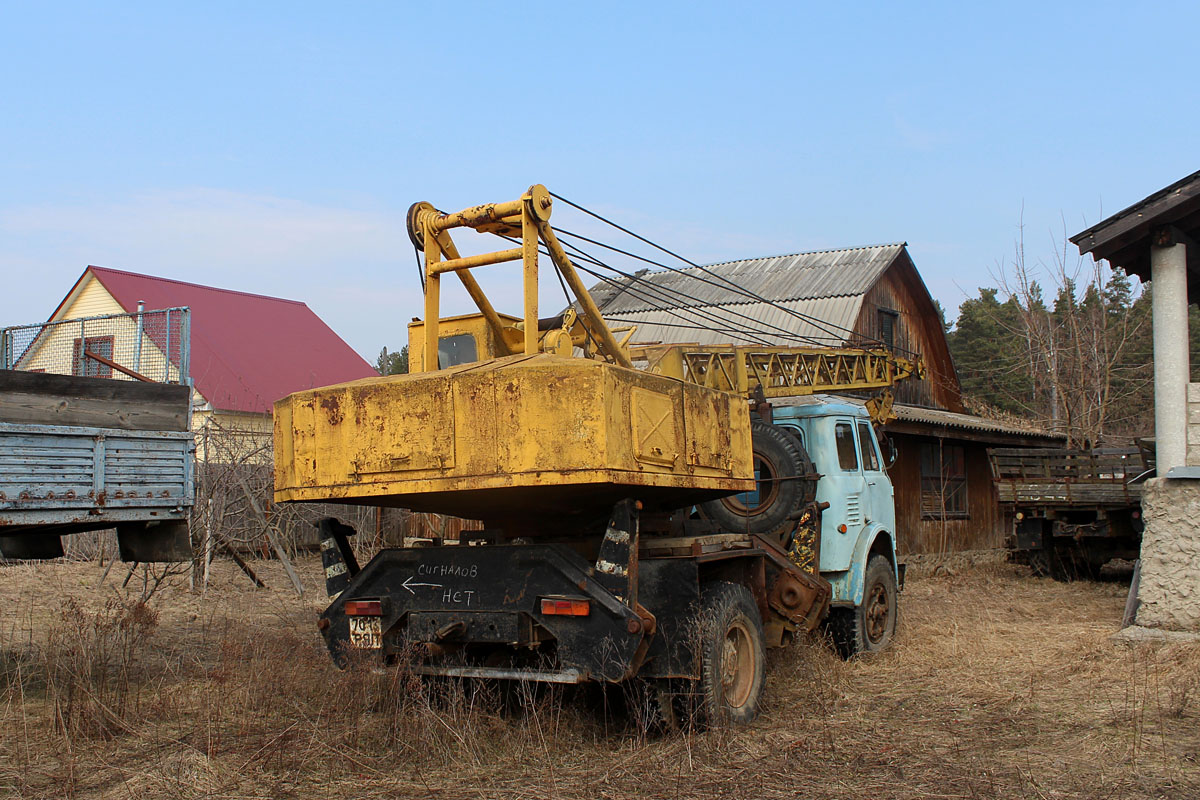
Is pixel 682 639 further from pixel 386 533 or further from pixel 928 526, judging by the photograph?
pixel 928 526

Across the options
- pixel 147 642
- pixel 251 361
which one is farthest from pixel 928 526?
pixel 251 361

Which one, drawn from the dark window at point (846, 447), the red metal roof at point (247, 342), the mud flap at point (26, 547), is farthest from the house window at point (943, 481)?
the mud flap at point (26, 547)

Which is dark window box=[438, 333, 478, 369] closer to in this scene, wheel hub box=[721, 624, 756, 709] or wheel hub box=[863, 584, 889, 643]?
wheel hub box=[863, 584, 889, 643]

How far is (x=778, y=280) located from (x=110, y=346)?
65.2ft

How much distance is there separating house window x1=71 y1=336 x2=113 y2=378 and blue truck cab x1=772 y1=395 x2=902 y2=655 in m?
6.21

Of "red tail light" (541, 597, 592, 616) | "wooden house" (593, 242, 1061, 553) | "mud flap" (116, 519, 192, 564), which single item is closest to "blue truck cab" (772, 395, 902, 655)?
"red tail light" (541, 597, 592, 616)

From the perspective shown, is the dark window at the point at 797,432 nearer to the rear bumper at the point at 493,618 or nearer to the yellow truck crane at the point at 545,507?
the yellow truck crane at the point at 545,507

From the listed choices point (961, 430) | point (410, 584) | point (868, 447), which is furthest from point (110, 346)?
Result: point (961, 430)

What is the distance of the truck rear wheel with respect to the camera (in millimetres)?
6238

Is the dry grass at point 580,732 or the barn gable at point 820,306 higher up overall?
the barn gable at point 820,306

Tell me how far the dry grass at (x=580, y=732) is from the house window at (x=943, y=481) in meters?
12.2

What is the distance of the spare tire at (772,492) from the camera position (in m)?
8.57

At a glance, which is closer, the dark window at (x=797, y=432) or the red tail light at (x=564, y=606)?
the red tail light at (x=564, y=606)

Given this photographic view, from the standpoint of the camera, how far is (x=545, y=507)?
6.75 meters
